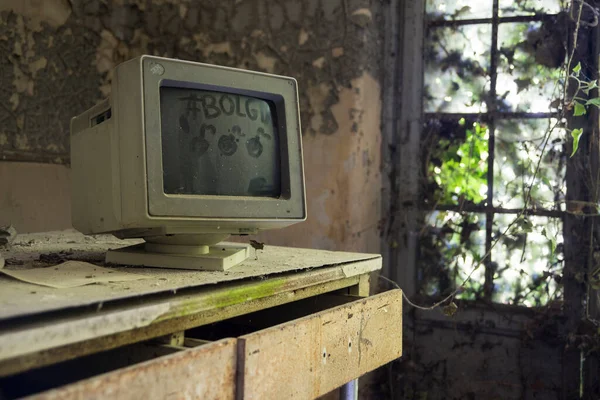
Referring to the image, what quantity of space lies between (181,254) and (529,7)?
1755mm

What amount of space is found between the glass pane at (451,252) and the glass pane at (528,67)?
457 millimetres

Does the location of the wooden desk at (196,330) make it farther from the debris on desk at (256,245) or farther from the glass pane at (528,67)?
the glass pane at (528,67)

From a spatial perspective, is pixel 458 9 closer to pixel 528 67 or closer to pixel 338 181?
pixel 528 67

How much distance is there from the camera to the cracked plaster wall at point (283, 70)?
83.3 inches

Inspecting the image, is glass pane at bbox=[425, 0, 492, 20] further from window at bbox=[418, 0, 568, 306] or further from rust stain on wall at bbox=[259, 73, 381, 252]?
rust stain on wall at bbox=[259, 73, 381, 252]

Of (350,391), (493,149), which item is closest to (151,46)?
(493,149)

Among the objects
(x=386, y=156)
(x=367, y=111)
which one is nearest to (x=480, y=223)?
(x=386, y=156)

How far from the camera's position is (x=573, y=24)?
83.0 inches

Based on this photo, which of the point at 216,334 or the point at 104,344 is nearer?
the point at 104,344

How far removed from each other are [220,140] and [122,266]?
0.91 ft

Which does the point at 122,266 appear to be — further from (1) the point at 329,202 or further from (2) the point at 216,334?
(1) the point at 329,202

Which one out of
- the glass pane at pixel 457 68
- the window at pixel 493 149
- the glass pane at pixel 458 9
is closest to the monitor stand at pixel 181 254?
the window at pixel 493 149

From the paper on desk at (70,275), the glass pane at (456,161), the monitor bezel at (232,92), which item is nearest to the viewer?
the paper on desk at (70,275)

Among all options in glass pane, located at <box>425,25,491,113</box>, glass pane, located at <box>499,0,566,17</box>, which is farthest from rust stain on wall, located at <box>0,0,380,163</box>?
glass pane, located at <box>499,0,566,17</box>
